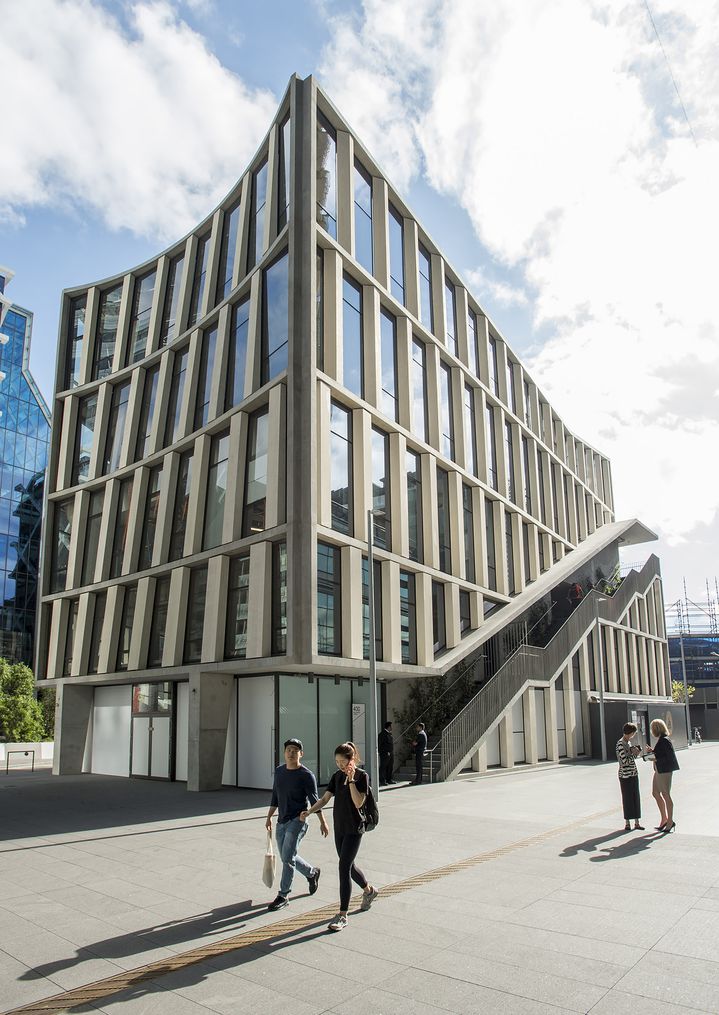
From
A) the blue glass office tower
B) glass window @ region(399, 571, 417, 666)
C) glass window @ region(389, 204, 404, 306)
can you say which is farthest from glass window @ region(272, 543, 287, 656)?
the blue glass office tower

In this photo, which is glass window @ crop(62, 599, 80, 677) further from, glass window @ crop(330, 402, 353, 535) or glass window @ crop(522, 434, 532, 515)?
glass window @ crop(522, 434, 532, 515)

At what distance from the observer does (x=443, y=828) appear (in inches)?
522

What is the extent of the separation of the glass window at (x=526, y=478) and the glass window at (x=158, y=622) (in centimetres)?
1903

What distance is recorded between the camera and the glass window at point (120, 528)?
27969 mm

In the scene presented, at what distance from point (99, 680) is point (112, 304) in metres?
15.5

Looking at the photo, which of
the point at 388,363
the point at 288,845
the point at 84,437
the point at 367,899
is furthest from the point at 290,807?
the point at 84,437

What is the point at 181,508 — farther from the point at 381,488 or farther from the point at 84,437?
the point at 84,437

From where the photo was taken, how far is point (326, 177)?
75.2 feet

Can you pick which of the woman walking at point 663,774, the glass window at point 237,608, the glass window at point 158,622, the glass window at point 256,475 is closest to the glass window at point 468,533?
the glass window at point 237,608

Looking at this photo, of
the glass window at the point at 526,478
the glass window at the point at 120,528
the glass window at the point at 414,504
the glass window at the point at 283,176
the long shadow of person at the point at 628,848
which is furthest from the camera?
the glass window at the point at 526,478

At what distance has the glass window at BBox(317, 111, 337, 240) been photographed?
22.4 m

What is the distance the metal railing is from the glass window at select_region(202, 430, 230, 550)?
8.92 meters

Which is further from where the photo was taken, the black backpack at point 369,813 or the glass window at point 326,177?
the glass window at point 326,177

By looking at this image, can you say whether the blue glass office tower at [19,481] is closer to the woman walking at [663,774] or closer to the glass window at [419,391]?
the glass window at [419,391]
